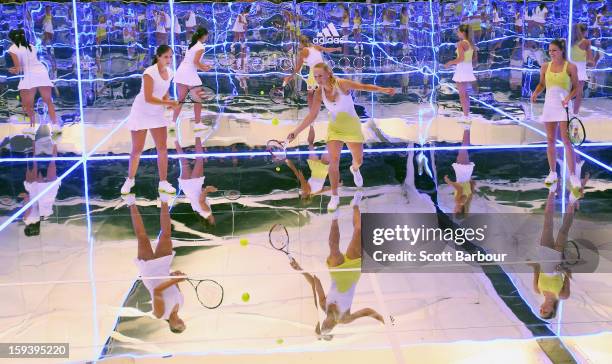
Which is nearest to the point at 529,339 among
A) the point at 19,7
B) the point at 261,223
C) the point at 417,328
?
the point at 417,328

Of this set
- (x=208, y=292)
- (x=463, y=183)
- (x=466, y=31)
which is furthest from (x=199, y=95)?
(x=208, y=292)

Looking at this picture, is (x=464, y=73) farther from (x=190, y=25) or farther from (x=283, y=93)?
(x=190, y=25)

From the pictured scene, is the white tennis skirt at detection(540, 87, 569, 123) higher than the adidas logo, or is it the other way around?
the adidas logo

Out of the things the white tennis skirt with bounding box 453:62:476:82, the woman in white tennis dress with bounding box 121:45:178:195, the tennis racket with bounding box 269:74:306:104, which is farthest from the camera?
the white tennis skirt with bounding box 453:62:476:82

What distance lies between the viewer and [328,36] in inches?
233

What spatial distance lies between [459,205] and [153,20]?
132 inches

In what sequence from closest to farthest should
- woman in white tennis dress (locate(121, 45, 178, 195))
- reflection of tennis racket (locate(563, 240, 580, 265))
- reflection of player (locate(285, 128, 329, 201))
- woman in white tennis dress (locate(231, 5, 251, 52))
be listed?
reflection of tennis racket (locate(563, 240, 580, 265)) < woman in white tennis dress (locate(121, 45, 178, 195)) < reflection of player (locate(285, 128, 329, 201)) < woman in white tennis dress (locate(231, 5, 251, 52))

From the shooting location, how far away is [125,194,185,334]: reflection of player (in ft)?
8.69

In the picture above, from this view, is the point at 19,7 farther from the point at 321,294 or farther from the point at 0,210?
the point at 321,294

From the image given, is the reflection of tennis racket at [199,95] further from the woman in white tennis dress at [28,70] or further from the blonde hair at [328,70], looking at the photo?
the woman in white tennis dress at [28,70]

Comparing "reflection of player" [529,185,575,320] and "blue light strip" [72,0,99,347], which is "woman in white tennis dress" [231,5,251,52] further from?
"reflection of player" [529,185,575,320]

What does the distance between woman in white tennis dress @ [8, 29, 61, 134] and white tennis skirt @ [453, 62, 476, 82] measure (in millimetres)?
3800

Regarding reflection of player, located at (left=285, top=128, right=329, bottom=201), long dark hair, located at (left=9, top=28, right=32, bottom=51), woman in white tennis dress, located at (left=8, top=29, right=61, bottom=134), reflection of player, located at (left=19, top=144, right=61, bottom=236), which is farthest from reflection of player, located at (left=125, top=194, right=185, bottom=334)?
long dark hair, located at (left=9, top=28, right=32, bottom=51)

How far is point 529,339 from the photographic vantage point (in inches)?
93.5
